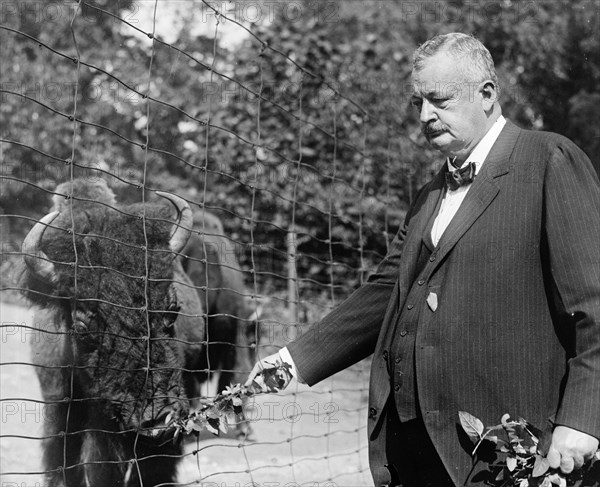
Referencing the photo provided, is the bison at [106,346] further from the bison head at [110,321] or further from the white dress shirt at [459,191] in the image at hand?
the white dress shirt at [459,191]

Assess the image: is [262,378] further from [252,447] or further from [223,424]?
[252,447]

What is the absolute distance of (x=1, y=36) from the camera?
42.4 ft

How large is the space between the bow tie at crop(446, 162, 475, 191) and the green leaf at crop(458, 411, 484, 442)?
0.75 metres

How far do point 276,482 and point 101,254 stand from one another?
6.87 ft

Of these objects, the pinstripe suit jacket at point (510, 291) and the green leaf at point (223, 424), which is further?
the green leaf at point (223, 424)

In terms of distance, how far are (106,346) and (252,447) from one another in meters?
3.34

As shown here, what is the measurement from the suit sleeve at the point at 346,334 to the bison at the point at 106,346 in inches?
31.4

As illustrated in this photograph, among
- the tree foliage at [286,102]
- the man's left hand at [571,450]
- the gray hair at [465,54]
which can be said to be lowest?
the man's left hand at [571,450]

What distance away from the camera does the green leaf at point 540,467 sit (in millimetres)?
2109

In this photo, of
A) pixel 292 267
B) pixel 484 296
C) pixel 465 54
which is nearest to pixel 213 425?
pixel 484 296

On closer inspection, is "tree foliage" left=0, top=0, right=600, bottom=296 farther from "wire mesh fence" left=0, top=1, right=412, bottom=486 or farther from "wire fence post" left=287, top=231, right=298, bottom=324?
"wire fence post" left=287, top=231, right=298, bottom=324

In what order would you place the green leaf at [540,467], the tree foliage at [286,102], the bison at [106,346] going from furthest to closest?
the tree foliage at [286,102] → the bison at [106,346] → the green leaf at [540,467]

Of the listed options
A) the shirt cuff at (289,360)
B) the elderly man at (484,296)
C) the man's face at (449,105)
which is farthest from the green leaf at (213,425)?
the man's face at (449,105)

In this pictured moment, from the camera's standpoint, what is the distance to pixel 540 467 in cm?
212
